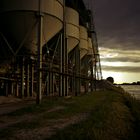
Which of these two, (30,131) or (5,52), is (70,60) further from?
(30,131)

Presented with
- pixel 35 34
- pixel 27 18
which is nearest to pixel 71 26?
pixel 35 34

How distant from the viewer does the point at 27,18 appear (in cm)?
1738

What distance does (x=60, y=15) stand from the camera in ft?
64.8

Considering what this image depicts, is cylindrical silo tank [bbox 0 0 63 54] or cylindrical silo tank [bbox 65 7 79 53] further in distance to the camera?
cylindrical silo tank [bbox 65 7 79 53]

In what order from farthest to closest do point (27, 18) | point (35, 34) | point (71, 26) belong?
point (71, 26)
point (35, 34)
point (27, 18)

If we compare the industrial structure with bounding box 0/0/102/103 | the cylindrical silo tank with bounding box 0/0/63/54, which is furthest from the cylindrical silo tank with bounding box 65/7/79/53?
the cylindrical silo tank with bounding box 0/0/63/54

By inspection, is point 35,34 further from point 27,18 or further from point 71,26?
point 71,26

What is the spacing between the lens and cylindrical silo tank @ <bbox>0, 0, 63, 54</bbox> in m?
17.2

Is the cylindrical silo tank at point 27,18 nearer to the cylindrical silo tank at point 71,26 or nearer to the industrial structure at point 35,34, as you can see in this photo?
the industrial structure at point 35,34

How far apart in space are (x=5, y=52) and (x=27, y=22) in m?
5.36

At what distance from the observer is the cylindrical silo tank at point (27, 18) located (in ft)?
56.5

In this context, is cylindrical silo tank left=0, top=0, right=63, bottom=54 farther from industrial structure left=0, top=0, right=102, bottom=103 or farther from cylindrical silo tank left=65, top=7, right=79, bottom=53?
cylindrical silo tank left=65, top=7, right=79, bottom=53

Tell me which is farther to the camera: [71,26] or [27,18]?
[71,26]

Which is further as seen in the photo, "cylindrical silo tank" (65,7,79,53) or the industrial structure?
"cylindrical silo tank" (65,7,79,53)
